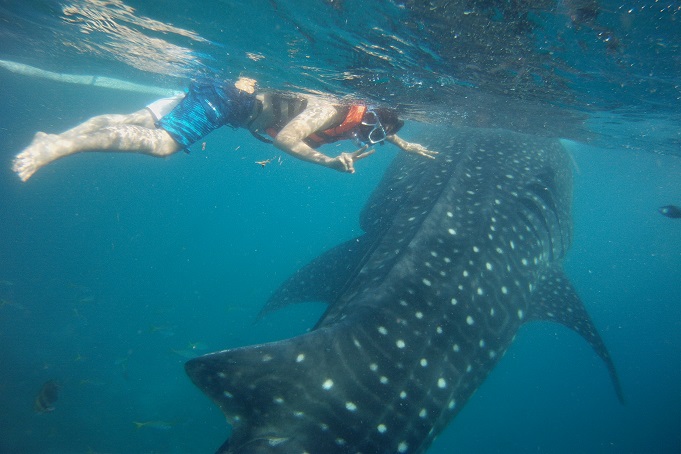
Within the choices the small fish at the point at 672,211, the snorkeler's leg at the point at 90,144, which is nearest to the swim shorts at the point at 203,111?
the snorkeler's leg at the point at 90,144

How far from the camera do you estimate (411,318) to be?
3.65m

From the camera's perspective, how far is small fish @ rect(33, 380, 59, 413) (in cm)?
691

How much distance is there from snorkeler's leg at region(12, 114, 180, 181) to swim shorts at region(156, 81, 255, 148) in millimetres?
215

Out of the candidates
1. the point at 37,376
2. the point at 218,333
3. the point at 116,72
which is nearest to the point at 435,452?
the point at 218,333

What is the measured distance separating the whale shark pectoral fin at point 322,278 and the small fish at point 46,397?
200 inches

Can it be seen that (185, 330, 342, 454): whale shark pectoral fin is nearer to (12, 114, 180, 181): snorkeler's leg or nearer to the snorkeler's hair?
(12, 114, 180, 181): snorkeler's leg

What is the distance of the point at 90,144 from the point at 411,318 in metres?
5.08

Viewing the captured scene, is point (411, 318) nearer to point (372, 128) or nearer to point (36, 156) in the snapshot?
point (372, 128)

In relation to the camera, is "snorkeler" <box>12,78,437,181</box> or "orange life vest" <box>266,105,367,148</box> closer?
"snorkeler" <box>12,78,437,181</box>

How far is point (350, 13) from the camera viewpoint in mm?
5777

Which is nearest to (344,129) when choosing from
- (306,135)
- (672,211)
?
(306,135)

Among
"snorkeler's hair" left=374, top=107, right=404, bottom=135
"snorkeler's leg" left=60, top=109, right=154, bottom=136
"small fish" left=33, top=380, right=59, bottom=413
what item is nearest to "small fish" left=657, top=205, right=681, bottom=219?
"snorkeler's hair" left=374, top=107, right=404, bottom=135

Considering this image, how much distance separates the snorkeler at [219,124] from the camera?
4516mm

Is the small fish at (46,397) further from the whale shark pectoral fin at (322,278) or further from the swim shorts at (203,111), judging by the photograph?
the swim shorts at (203,111)
